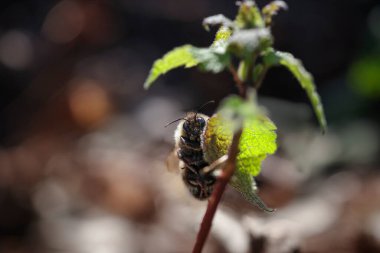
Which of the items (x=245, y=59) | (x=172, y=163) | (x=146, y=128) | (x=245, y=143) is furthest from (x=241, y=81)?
(x=146, y=128)

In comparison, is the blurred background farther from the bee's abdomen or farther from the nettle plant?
the nettle plant

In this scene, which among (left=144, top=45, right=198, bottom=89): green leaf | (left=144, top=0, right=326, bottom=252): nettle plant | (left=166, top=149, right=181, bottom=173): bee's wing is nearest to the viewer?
(left=144, top=0, right=326, bottom=252): nettle plant

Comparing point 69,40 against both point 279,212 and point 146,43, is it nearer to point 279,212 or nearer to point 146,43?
point 146,43

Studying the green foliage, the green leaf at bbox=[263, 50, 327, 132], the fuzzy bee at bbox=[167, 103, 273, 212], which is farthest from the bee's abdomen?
the green leaf at bbox=[263, 50, 327, 132]

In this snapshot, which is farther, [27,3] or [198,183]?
[27,3]

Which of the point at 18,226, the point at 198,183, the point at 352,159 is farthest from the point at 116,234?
the point at 198,183

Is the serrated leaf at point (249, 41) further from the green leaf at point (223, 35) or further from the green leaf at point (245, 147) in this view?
the green leaf at point (245, 147)

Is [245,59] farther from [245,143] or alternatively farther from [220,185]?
[245,143]
